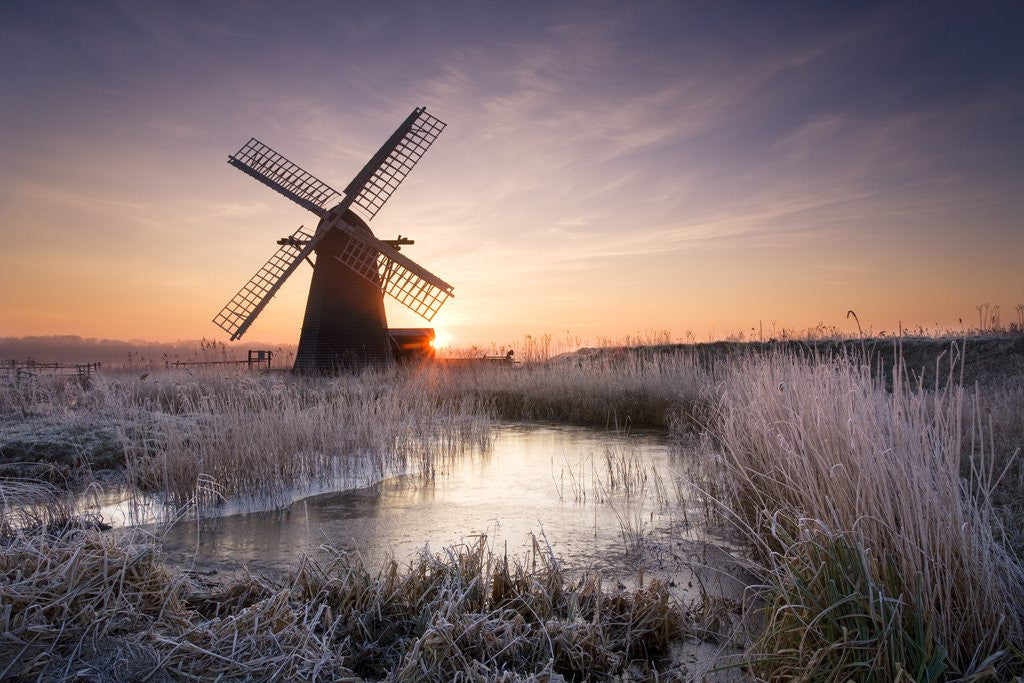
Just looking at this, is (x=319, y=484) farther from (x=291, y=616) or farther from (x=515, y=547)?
(x=291, y=616)

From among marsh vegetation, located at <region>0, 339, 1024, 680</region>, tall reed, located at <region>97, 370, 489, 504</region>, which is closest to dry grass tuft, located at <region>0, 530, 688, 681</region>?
marsh vegetation, located at <region>0, 339, 1024, 680</region>

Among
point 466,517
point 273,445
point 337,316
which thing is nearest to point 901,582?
point 466,517

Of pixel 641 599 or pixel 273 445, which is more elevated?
pixel 273 445

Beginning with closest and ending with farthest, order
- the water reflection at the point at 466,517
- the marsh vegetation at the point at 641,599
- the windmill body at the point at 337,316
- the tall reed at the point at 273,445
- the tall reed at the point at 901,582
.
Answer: the tall reed at the point at 901,582, the marsh vegetation at the point at 641,599, the water reflection at the point at 466,517, the tall reed at the point at 273,445, the windmill body at the point at 337,316

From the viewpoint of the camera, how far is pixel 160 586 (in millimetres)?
3373

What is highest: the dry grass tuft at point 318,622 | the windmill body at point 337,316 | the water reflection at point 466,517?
the windmill body at point 337,316

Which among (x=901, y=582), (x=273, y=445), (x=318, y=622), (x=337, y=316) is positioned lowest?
(x=318, y=622)

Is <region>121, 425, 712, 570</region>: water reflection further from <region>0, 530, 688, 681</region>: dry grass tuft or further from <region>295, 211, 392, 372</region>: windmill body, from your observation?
<region>295, 211, 392, 372</region>: windmill body

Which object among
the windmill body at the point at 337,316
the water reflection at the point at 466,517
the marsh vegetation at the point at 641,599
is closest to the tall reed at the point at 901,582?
the marsh vegetation at the point at 641,599

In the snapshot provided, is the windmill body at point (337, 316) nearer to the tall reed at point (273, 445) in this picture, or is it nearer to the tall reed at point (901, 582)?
the tall reed at point (273, 445)

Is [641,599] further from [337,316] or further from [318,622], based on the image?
[337,316]

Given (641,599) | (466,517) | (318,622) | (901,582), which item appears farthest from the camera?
(466,517)

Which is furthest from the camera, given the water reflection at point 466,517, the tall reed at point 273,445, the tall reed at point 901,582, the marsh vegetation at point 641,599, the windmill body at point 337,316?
the windmill body at point 337,316

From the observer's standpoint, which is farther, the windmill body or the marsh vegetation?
the windmill body
